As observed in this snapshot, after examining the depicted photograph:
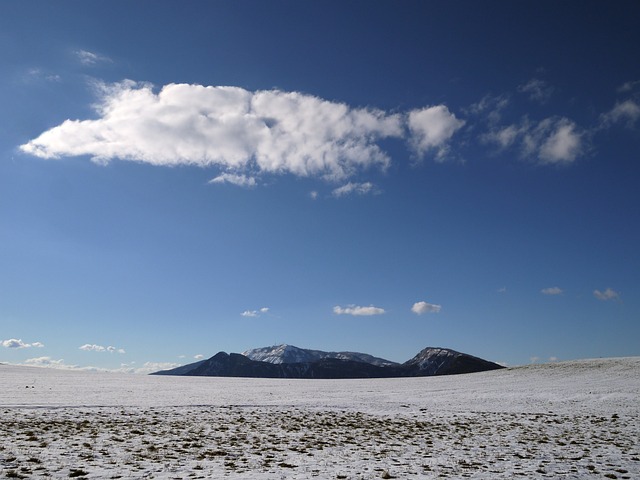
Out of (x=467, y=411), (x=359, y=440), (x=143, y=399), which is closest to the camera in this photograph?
(x=359, y=440)

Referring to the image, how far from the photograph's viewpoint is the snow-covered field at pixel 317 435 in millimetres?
13398

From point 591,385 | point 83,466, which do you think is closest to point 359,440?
point 83,466

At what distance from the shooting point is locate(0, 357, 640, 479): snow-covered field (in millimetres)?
13398

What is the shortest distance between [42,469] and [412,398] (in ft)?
104

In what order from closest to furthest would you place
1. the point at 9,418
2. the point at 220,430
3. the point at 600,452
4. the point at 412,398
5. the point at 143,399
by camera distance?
the point at 600,452 → the point at 220,430 → the point at 9,418 → the point at 143,399 → the point at 412,398

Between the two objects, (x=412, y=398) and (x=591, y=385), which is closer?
(x=412, y=398)

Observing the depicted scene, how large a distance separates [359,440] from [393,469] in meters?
5.61

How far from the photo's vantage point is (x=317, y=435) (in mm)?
20000

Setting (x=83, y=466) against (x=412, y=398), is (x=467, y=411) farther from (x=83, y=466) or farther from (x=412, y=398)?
(x=83, y=466)

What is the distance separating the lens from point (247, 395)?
3897cm

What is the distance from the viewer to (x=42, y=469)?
12.3 m

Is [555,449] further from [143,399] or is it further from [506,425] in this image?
[143,399]

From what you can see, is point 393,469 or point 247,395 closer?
point 393,469

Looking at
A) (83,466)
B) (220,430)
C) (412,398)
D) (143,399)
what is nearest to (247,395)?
(143,399)
